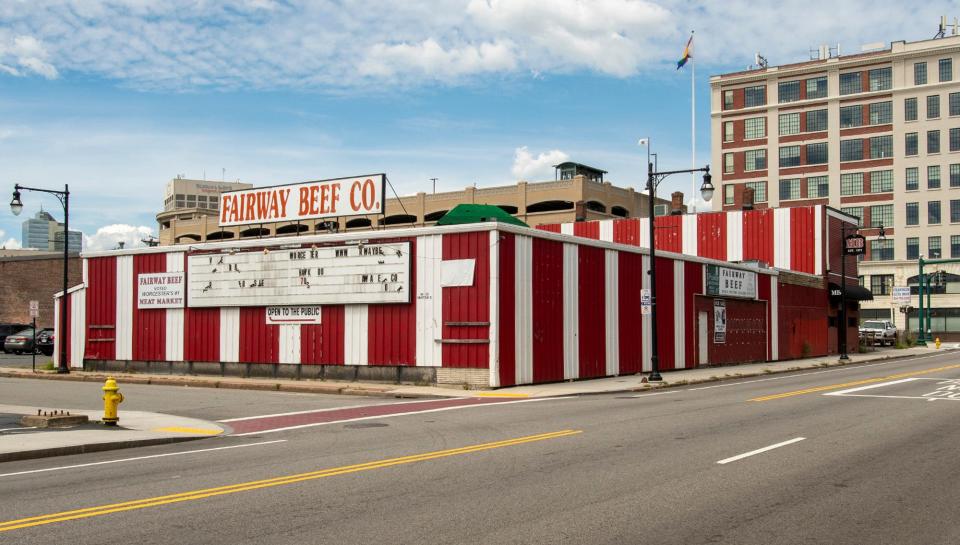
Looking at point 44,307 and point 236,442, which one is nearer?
point 236,442

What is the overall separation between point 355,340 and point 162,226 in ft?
394

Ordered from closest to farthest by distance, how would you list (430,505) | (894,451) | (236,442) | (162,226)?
(430,505) < (894,451) < (236,442) < (162,226)

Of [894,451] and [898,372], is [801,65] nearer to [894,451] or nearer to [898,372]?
[898,372]

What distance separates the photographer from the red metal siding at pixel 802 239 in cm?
5122

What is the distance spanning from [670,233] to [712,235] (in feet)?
10.3

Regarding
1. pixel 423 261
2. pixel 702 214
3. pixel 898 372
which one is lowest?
pixel 898 372

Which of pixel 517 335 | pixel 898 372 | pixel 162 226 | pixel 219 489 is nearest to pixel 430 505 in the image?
pixel 219 489

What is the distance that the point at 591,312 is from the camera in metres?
29.6

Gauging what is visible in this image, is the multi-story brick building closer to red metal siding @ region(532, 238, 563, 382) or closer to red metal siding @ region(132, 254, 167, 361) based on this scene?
red metal siding @ region(532, 238, 563, 382)

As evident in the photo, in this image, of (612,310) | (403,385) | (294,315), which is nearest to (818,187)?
(612,310)

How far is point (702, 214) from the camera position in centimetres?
5397

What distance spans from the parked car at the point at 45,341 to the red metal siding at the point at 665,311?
119 feet

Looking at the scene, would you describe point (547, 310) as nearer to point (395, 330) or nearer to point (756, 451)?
point (395, 330)

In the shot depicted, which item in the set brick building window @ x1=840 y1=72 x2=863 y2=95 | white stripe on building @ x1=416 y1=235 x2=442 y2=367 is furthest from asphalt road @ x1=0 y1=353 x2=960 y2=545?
brick building window @ x1=840 y1=72 x2=863 y2=95
